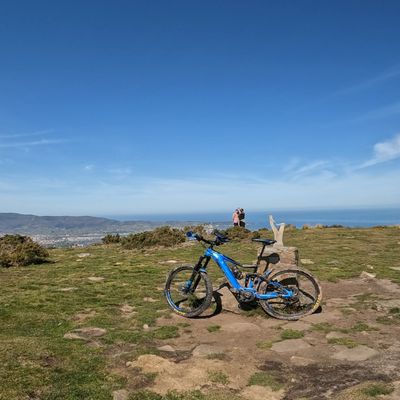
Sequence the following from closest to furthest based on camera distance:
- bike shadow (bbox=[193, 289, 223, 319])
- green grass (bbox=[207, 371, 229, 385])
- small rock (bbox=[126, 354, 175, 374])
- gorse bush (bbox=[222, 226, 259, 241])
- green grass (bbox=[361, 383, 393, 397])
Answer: green grass (bbox=[361, 383, 393, 397]) → green grass (bbox=[207, 371, 229, 385]) → small rock (bbox=[126, 354, 175, 374]) → bike shadow (bbox=[193, 289, 223, 319]) → gorse bush (bbox=[222, 226, 259, 241])

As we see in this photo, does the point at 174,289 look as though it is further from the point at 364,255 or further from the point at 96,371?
the point at 364,255

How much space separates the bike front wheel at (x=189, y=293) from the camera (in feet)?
32.1

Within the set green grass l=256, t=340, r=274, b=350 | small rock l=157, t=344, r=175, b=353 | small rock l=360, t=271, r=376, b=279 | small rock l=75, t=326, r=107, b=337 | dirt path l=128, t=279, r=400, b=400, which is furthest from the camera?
small rock l=360, t=271, r=376, b=279

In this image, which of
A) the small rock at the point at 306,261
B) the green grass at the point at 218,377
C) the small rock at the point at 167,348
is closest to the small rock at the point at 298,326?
the small rock at the point at 167,348

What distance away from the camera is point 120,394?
570cm

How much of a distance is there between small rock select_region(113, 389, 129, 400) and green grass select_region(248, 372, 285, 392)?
5.84 ft

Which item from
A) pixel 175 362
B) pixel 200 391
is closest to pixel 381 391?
pixel 200 391

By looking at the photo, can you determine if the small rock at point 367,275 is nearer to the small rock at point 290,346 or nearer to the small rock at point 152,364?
the small rock at point 290,346

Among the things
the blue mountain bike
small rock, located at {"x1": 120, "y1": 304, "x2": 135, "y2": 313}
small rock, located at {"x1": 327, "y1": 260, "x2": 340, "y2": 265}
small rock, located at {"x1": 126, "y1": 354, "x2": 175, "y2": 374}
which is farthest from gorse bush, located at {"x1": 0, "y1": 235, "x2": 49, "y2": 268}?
small rock, located at {"x1": 126, "y1": 354, "x2": 175, "y2": 374}

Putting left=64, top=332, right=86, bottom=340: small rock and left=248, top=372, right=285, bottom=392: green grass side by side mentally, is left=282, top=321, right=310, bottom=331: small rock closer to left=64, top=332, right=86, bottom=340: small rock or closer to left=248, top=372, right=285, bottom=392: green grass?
left=248, top=372, right=285, bottom=392: green grass

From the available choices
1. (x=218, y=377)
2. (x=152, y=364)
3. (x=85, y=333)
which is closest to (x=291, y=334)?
(x=218, y=377)

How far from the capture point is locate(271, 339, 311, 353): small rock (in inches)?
297

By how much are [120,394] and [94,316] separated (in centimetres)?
402

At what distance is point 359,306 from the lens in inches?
404
